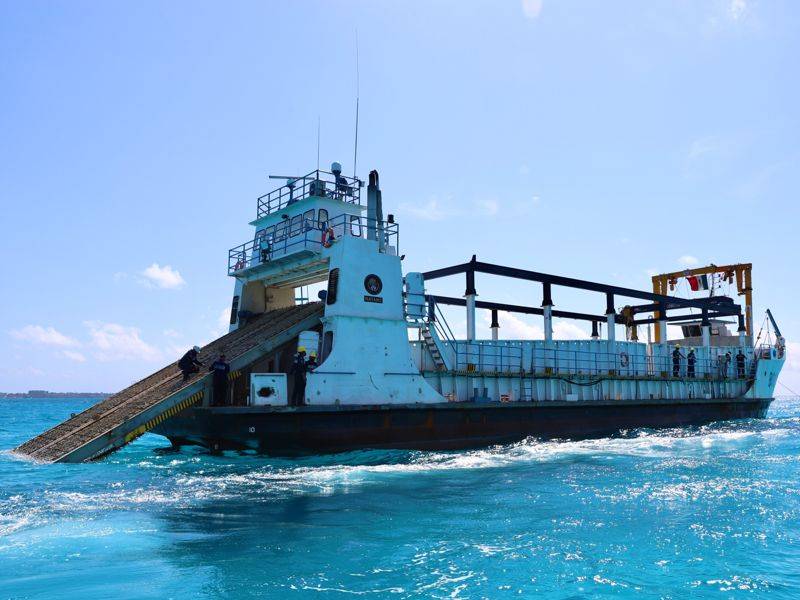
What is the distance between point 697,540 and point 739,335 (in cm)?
2978


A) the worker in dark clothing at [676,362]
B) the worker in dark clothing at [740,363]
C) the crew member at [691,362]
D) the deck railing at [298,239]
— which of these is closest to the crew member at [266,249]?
the deck railing at [298,239]

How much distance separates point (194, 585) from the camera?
21.2ft

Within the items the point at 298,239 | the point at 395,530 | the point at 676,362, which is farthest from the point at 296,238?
the point at 676,362

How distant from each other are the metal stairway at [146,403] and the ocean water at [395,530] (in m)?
0.62

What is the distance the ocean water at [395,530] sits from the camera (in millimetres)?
6625

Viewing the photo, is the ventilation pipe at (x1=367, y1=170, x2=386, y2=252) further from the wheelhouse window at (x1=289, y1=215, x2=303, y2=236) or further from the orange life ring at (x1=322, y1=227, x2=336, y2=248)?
the wheelhouse window at (x1=289, y1=215, x2=303, y2=236)

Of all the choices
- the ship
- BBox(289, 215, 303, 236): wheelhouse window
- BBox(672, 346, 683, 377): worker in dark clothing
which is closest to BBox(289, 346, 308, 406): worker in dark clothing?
the ship

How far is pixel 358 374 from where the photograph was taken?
16.3 metres

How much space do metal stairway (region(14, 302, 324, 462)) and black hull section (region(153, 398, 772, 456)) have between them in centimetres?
91

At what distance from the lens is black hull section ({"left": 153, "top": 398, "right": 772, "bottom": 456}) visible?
14938 millimetres

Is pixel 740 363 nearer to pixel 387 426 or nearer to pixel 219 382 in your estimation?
pixel 387 426

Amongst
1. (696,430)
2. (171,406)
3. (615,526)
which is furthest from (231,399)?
(696,430)

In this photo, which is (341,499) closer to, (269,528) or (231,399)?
(269,528)

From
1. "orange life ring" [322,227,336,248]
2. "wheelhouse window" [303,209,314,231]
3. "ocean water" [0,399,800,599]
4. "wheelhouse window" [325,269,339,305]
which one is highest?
"wheelhouse window" [303,209,314,231]
